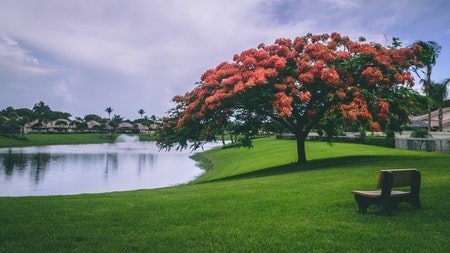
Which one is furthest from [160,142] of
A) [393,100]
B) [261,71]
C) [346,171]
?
[393,100]

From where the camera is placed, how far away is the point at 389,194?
1063 cm

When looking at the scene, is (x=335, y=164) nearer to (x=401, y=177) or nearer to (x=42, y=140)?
(x=401, y=177)

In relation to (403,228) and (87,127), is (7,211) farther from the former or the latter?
(87,127)

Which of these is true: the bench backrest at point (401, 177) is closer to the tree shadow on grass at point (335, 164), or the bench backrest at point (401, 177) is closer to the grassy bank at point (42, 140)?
the tree shadow on grass at point (335, 164)

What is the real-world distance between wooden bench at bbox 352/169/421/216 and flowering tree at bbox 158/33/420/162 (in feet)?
35.3

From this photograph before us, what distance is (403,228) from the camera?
9.37 meters

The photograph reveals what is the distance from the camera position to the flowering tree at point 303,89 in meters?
23.1

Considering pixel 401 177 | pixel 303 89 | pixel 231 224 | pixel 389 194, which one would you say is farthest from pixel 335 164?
pixel 231 224

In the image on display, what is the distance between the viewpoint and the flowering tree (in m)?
23.1

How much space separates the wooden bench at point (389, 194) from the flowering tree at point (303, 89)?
10.8 m

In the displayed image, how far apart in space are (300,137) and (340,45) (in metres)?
6.59

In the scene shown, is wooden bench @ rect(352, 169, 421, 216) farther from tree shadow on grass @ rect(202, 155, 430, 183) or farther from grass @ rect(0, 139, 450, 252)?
tree shadow on grass @ rect(202, 155, 430, 183)

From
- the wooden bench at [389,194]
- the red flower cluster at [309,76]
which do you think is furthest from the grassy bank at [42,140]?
the wooden bench at [389,194]

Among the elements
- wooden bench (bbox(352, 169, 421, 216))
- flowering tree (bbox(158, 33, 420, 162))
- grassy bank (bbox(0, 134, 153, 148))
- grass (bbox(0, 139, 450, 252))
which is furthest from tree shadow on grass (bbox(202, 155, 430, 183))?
grassy bank (bbox(0, 134, 153, 148))
